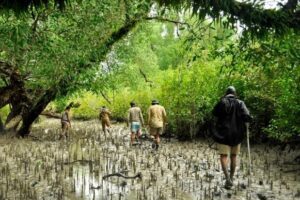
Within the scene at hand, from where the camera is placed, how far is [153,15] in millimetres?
16125

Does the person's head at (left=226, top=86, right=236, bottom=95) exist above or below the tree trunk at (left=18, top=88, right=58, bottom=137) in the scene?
above

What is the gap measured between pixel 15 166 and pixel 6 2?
261 inches

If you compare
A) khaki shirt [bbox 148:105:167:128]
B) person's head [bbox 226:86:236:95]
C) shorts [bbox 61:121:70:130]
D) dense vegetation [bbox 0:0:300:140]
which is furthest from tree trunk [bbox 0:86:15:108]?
person's head [bbox 226:86:236:95]

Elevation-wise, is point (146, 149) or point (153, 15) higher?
point (153, 15)

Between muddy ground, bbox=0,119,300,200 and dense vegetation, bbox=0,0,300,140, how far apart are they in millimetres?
1307

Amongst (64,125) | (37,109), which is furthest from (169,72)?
(37,109)

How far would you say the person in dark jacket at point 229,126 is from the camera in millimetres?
8469

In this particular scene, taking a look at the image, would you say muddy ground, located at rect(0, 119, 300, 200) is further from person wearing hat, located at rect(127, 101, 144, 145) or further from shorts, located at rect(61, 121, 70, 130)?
shorts, located at rect(61, 121, 70, 130)

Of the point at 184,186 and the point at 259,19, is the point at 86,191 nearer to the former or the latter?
the point at 184,186

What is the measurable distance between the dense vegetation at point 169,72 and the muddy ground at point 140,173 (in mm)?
1307

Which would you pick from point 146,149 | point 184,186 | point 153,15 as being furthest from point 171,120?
point 184,186

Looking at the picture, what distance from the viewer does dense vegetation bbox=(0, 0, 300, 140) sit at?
7.15 m

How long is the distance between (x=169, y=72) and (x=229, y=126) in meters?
9.44

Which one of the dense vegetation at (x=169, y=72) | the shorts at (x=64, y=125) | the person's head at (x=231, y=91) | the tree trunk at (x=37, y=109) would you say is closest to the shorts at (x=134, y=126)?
the dense vegetation at (x=169, y=72)
